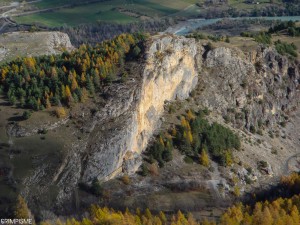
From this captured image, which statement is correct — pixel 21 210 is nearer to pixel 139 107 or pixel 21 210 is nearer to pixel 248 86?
pixel 139 107

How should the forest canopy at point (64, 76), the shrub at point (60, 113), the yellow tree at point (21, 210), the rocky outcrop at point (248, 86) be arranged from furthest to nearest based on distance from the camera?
the rocky outcrop at point (248, 86)
the forest canopy at point (64, 76)
the shrub at point (60, 113)
the yellow tree at point (21, 210)

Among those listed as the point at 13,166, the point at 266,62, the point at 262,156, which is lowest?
the point at 262,156

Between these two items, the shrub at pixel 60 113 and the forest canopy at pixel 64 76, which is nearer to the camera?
the shrub at pixel 60 113

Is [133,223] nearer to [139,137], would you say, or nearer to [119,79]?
[139,137]

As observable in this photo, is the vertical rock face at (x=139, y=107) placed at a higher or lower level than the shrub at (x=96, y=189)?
higher

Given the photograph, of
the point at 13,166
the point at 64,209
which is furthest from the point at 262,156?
the point at 13,166

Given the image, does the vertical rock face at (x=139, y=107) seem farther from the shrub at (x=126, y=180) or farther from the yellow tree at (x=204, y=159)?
the yellow tree at (x=204, y=159)

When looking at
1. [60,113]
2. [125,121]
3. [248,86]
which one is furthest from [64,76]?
[248,86]

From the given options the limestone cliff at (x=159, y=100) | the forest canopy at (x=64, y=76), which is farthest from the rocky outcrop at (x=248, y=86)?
the forest canopy at (x=64, y=76)

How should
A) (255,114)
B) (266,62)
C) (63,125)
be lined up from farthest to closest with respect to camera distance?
1. (266,62)
2. (255,114)
3. (63,125)
